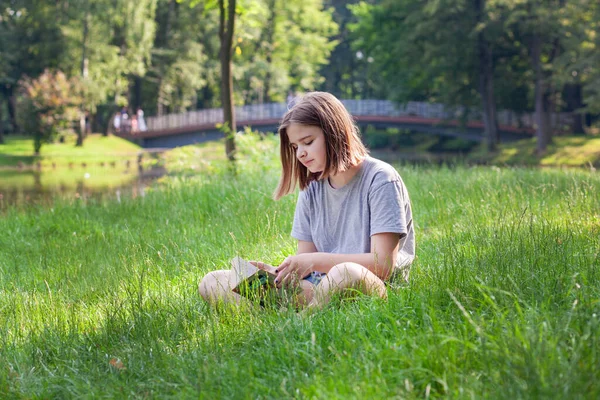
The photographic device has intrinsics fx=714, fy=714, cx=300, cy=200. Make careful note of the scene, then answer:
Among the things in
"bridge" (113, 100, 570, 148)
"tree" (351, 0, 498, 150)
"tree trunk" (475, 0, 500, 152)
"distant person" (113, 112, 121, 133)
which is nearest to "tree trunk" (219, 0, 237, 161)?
"tree" (351, 0, 498, 150)

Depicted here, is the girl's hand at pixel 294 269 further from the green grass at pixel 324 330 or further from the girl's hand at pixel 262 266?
the green grass at pixel 324 330

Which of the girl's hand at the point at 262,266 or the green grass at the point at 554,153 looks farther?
the green grass at the point at 554,153

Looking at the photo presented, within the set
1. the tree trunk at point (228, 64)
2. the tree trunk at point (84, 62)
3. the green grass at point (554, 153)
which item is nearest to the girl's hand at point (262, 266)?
the tree trunk at point (228, 64)

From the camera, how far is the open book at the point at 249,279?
327 centimetres

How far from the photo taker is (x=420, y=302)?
114 inches

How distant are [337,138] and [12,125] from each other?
129 feet

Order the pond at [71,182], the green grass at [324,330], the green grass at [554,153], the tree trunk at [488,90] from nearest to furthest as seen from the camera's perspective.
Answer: the green grass at [324,330] → the pond at [71,182] → the green grass at [554,153] → the tree trunk at [488,90]

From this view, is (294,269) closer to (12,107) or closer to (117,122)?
(117,122)

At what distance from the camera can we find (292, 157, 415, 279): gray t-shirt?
3211mm

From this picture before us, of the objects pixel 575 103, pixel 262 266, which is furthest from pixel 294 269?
pixel 575 103

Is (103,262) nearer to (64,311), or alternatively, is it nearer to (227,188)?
(64,311)

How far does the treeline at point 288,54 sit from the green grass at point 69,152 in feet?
3.62

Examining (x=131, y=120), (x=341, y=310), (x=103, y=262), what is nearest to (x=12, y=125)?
(x=131, y=120)

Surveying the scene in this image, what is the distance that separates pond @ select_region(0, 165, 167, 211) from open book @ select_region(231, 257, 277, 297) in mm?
9540
